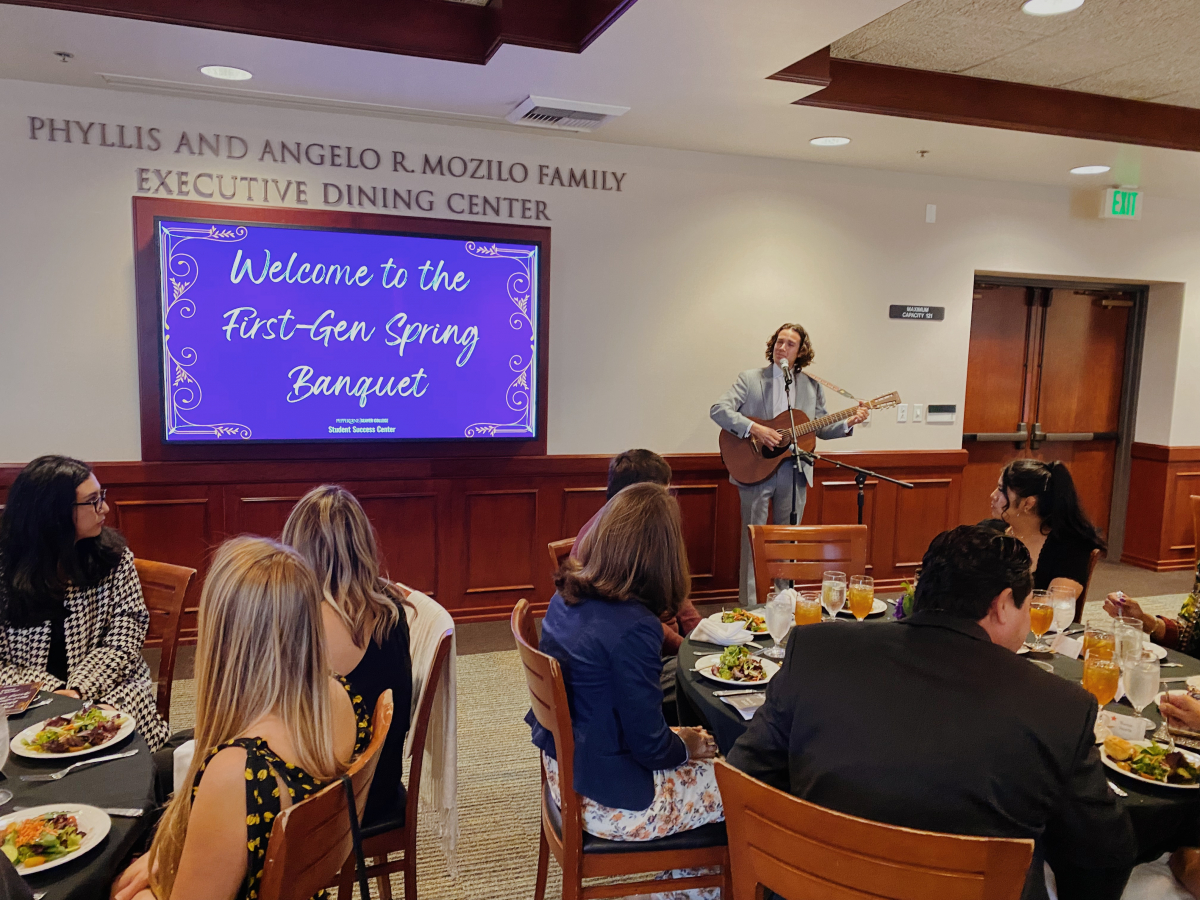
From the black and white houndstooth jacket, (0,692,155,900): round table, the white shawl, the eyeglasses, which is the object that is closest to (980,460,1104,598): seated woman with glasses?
the white shawl

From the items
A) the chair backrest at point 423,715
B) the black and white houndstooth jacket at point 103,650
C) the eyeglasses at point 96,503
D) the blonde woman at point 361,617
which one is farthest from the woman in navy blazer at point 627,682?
the eyeglasses at point 96,503

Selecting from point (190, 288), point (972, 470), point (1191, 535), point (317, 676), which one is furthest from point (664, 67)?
point (1191, 535)

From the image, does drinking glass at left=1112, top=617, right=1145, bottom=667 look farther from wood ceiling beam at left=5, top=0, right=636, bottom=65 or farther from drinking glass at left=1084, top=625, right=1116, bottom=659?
wood ceiling beam at left=5, top=0, right=636, bottom=65

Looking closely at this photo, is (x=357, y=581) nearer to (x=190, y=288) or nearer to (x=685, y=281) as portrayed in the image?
(x=190, y=288)

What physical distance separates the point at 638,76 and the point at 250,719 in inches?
120

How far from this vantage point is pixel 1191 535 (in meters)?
6.48

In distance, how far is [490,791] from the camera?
311cm

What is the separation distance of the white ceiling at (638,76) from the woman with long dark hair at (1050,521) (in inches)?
63.6

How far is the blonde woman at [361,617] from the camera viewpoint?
201cm

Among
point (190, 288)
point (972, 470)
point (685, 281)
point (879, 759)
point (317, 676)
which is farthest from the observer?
point (972, 470)

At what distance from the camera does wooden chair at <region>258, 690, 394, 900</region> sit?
1219 millimetres

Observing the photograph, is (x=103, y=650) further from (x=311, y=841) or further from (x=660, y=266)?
(x=660, y=266)

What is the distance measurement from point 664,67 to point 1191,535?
5.58 meters

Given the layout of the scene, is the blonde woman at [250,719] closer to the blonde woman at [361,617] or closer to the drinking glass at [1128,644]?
the blonde woman at [361,617]
